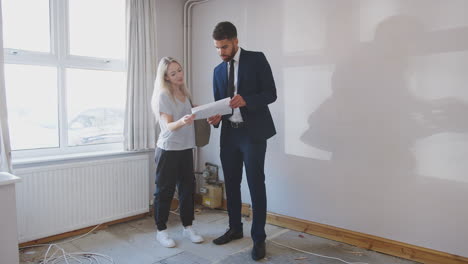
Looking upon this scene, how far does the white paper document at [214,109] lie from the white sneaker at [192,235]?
1.04 m

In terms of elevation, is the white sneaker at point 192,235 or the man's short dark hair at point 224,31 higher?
the man's short dark hair at point 224,31

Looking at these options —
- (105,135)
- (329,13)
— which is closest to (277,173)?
(329,13)

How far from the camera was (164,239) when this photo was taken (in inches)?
106

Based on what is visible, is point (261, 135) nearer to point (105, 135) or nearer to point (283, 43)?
point (283, 43)

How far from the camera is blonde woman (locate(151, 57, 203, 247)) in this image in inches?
102

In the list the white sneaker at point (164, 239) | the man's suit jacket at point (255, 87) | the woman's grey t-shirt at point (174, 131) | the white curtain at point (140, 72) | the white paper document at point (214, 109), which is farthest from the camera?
the white curtain at point (140, 72)

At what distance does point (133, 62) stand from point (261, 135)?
1467 millimetres

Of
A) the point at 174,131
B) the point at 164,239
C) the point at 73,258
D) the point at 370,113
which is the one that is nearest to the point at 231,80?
the point at 174,131

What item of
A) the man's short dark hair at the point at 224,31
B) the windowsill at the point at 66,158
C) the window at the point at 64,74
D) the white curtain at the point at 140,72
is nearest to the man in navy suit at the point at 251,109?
the man's short dark hair at the point at 224,31

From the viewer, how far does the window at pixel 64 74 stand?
2650 mm

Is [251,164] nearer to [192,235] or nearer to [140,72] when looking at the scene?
[192,235]

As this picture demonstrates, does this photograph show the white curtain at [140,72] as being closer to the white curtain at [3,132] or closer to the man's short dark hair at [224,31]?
the white curtain at [3,132]

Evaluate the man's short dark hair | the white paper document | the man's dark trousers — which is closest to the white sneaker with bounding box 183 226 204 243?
the man's dark trousers

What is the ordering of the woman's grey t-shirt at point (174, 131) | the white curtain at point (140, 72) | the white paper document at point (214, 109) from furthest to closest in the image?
1. the white curtain at point (140, 72)
2. the woman's grey t-shirt at point (174, 131)
3. the white paper document at point (214, 109)
